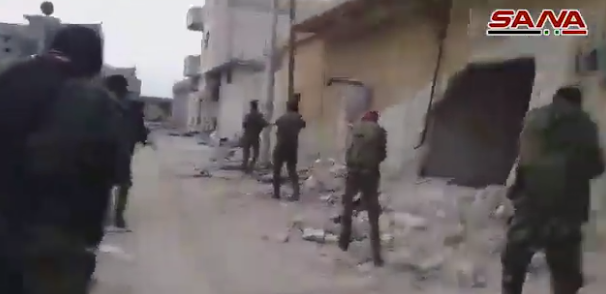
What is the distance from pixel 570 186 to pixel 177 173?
1281 cm

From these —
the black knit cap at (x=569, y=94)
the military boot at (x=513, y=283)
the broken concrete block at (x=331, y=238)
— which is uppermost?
the black knit cap at (x=569, y=94)

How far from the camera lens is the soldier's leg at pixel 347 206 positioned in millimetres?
7355

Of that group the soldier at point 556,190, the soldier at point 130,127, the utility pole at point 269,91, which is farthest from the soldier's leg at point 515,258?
the utility pole at point 269,91

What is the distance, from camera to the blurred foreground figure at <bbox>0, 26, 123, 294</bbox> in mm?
2760

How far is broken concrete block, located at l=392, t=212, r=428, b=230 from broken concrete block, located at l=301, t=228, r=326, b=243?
108 centimetres

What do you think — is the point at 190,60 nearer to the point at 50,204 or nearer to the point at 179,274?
the point at 179,274

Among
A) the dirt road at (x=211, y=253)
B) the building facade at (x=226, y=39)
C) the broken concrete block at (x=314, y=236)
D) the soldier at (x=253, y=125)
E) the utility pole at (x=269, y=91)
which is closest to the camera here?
the dirt road at (x=211, y=253)

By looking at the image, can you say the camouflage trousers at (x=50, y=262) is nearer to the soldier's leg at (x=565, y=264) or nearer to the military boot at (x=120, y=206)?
the soldier's leg at (x=565, y=264)

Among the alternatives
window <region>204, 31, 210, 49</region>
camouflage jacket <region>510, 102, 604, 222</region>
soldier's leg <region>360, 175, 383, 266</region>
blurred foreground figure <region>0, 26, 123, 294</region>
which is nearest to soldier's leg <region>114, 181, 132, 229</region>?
soldier's leg <region>360, 175, 383, 266</region>

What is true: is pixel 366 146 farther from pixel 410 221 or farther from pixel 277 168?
pixel 277 168

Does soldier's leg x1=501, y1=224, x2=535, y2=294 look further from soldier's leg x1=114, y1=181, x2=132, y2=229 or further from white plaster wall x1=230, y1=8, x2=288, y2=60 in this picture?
white plaster wall x1=230, y1=8, x2=288, y2=60

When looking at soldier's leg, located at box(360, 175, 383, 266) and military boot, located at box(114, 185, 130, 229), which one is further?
military boot, located at box(114, 185, 130, 229)

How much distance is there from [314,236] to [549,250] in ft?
13.8

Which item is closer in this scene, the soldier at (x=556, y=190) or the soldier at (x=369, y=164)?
the soldier at (x=556, y=190)
